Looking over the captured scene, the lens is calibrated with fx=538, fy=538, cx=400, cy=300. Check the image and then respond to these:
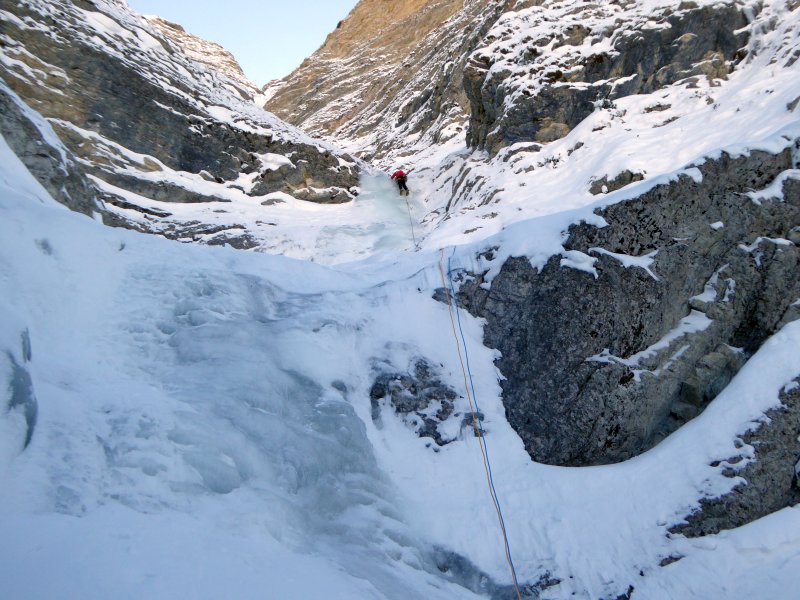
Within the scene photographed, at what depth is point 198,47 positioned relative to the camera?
5475 centimetres

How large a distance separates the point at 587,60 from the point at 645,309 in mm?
11035

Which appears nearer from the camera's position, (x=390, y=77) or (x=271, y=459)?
(x=271, y=459)

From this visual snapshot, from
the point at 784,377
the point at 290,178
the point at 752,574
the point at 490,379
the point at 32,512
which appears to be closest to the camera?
the point at 32,512

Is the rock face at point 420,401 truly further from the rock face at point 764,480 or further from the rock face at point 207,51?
the rock face at point 207,51

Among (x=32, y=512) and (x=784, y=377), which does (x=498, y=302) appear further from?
(x=32, y=512)

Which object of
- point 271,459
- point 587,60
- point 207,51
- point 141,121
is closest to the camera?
point 271,459

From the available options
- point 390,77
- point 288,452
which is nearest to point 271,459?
point 288,452

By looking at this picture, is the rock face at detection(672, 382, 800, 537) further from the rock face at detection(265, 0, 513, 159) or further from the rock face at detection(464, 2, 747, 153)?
the rock face at detection(265, 0, 513, 159)

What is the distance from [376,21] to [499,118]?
44129 mm

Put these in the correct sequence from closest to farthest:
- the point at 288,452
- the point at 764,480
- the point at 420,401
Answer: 1. the point at 288,452
2. the point at 764,480
3. the point at 420,401

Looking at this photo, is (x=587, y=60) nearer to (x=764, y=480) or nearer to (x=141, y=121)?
(x=764, y=480)

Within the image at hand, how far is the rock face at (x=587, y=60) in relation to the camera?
555 inches

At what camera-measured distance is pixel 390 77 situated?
39.8m

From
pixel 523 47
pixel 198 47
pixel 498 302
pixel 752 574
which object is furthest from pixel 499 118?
pixel 198 47
